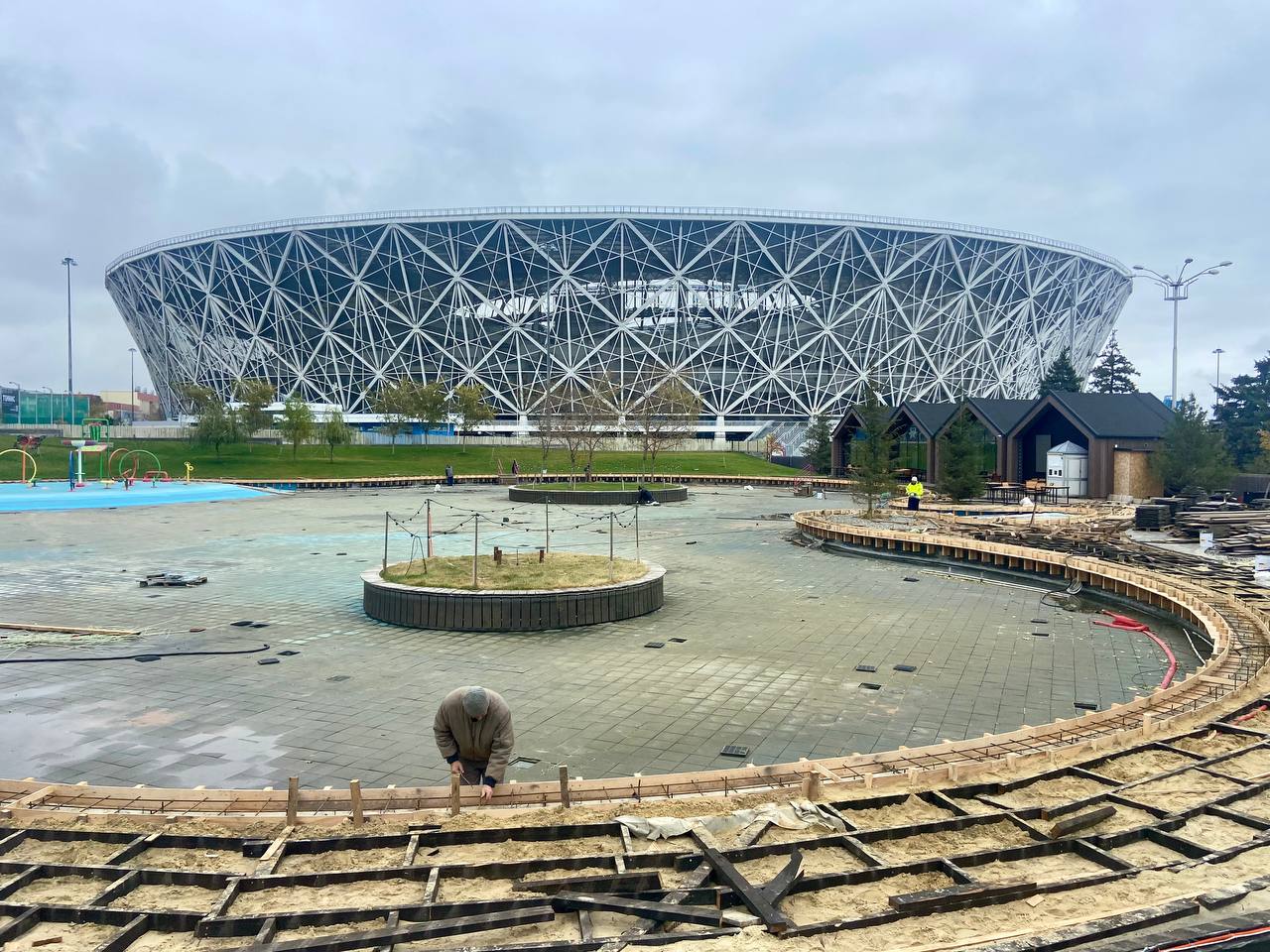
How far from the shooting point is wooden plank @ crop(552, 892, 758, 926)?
15.2 feet

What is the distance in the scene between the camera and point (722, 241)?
271ft

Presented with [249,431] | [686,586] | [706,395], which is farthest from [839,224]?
[686,586]

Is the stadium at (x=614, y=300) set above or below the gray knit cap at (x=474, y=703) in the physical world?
above

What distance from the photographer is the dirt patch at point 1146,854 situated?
5430 millimetres

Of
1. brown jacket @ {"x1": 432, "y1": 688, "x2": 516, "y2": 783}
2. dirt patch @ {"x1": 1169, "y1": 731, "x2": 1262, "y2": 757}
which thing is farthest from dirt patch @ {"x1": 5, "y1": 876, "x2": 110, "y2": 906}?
dirt patch @ {"x1": 1169, "y1": 731, "x2": 1262, "y2": 757}

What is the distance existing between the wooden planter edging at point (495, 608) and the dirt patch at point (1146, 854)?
9171 millimetres

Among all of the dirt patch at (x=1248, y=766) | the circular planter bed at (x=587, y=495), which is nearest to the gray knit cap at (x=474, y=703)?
the dirt patch at (x=1248, y=766)

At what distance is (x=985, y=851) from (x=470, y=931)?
3.31 metres

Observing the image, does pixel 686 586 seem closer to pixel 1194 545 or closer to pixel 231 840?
pixel 231 840

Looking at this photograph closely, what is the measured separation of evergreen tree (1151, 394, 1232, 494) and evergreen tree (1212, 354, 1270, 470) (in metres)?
12.5

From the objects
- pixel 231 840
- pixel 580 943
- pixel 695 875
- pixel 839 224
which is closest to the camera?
pixel 580 943

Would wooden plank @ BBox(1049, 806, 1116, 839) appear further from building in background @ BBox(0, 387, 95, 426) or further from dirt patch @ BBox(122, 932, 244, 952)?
building in background @ BBox(0, 387, 95, 426)

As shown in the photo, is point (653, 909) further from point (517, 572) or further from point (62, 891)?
point (517, 572)

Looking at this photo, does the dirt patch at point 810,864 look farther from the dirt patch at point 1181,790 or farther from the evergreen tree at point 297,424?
the evergreen tree at point 297,424
